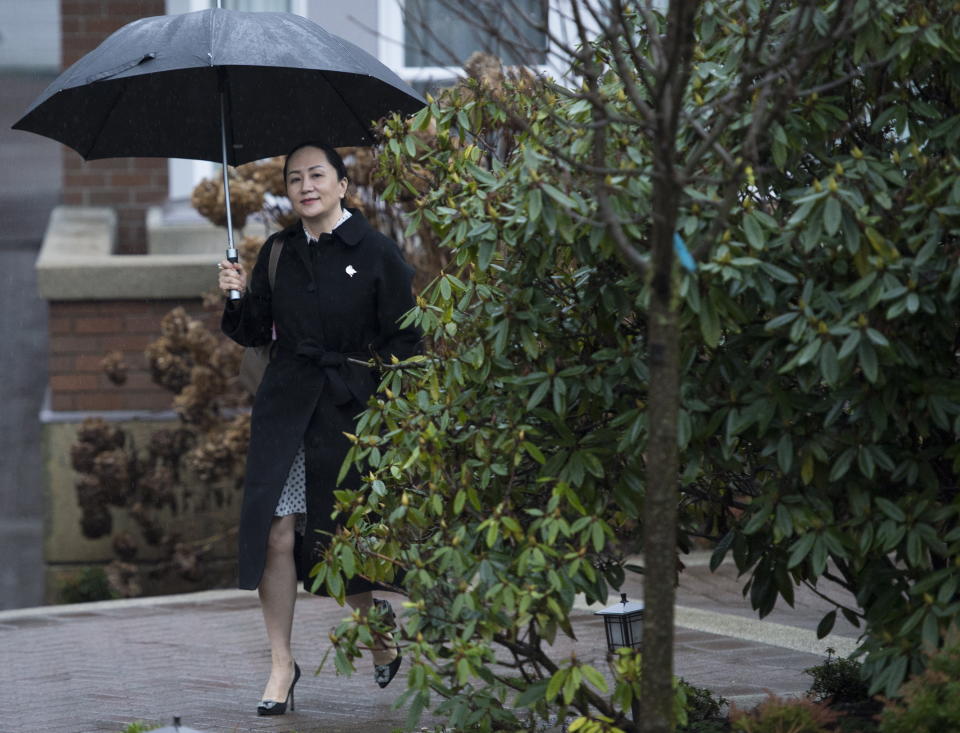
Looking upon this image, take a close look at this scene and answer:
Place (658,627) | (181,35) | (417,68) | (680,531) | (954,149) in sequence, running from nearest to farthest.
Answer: (658,627) < (954,149) < (680,531) < (181,35) < (417,68)

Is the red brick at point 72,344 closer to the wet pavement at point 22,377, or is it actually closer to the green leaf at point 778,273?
the wet pavement at point 22,377

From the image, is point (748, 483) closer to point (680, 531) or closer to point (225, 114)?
point (680, 531)

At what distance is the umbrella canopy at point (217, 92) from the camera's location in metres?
5.15

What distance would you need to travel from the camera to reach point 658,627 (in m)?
3.38

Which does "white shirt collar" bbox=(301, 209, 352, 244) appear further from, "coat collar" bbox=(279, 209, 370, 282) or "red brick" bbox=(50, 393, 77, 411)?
"red brick" bbox=(50, 393, 77, 411)

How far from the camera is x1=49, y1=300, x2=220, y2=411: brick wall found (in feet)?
30.5

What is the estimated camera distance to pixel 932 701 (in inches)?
135

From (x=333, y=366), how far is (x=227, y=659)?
5.86 feet

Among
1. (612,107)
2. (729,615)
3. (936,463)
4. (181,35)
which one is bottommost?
(729,615)

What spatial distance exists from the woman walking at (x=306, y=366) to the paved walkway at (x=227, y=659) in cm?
30

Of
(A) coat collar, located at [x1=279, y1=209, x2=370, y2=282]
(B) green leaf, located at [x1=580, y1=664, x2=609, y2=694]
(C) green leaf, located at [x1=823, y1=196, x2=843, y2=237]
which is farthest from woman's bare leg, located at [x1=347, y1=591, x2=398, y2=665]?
(C) green leaf, located at [x1=823, y1=196, x2=843, y2=237]

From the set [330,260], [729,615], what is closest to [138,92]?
[330,260]

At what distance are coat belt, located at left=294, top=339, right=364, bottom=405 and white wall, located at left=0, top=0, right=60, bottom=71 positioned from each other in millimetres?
15324

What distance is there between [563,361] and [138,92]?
2472 millimetres
